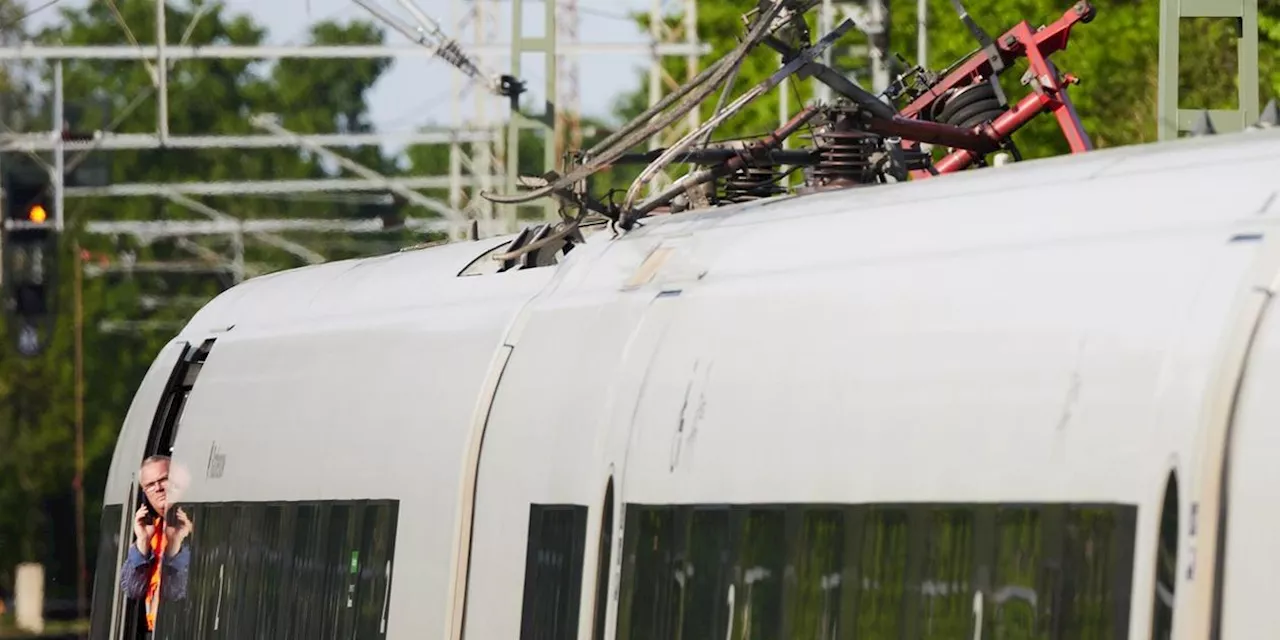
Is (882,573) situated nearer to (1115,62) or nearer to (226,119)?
(1115,62)

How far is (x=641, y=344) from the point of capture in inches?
319

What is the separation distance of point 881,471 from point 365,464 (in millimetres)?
3651

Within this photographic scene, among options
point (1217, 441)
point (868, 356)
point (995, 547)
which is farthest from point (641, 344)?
point (1217, 441)

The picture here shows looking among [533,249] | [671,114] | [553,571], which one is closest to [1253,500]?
[553,571]

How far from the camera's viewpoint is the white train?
221 inches

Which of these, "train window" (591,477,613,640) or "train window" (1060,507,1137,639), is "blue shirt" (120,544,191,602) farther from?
"train window" (1060,507,1137,639)

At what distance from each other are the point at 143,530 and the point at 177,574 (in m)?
0.33

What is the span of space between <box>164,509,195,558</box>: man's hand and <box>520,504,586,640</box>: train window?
3909mm

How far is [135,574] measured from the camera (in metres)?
12.6

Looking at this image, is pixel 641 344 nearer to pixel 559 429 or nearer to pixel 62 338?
pixel 559 429

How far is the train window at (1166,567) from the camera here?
5.48 metres

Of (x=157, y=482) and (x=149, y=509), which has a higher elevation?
(x=157, y=482)

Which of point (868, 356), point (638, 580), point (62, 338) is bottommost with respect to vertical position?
point (638, 580)

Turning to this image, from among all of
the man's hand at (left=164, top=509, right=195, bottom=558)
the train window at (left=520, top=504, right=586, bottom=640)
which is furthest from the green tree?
the train window at (left=520, top=504, right=586, bottom=640)
